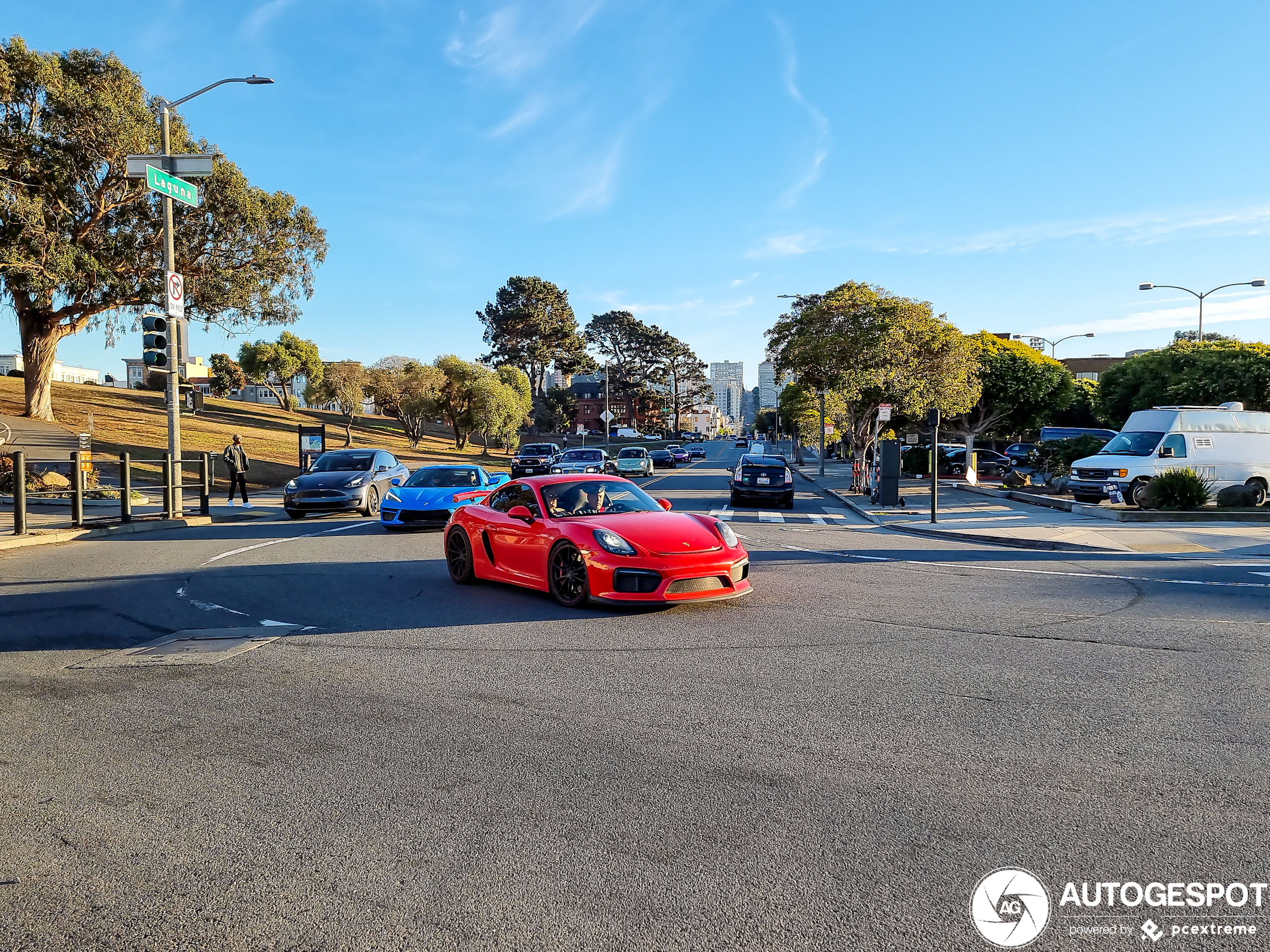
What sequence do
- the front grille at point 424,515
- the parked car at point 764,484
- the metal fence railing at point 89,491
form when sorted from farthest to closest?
the parked car at point 764,484
the metal fence railing at point 89,491
the front grille at point 424,515

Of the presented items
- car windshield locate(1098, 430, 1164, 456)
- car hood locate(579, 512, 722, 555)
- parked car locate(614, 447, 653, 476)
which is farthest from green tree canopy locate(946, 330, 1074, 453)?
car hood locate(579, 512, 722, 555)

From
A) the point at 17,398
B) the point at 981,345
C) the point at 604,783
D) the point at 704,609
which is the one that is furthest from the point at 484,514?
the point at 17,398

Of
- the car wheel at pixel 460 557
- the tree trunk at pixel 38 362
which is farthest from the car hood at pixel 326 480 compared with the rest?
the tree trunk at pixel 38 362

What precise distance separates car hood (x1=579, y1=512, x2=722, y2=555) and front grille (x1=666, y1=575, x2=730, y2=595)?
28 cm

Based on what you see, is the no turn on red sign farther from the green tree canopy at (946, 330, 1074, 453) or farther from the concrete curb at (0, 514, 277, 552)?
the green tree canopy at (946, 330, 1074, 453)

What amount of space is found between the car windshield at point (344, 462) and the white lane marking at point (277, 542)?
7.50 ft

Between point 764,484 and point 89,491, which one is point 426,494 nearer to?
point 764,484

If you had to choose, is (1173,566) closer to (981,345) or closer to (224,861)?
(224,861)

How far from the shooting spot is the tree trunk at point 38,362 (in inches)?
1231

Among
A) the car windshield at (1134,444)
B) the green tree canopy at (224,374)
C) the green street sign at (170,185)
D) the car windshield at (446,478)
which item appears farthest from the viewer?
the green tree canopy at (224,374)

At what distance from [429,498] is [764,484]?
36.5 ft

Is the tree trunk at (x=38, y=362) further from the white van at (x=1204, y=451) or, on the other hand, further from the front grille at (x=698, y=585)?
the white van at (x=1204, y=451)

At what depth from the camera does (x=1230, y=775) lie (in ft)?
14.5

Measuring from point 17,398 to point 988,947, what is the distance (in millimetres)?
46079
